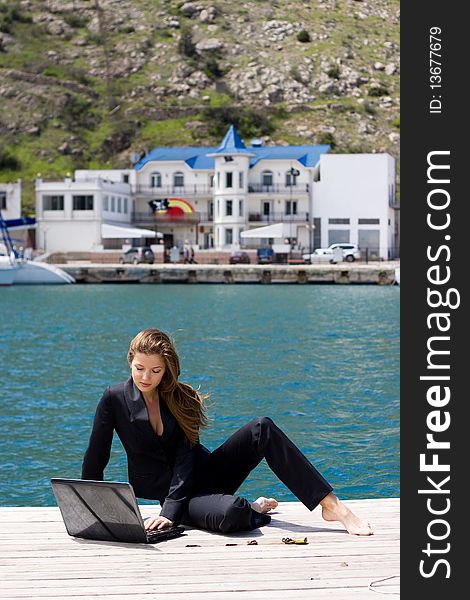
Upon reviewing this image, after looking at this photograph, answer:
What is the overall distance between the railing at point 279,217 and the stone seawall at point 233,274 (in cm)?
1358

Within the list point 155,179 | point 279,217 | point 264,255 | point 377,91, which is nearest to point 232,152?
point 279,217

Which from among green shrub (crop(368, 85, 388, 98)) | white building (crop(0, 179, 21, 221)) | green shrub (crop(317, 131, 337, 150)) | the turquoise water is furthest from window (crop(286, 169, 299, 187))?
green shrub (crop(368, 85, 388, 98))

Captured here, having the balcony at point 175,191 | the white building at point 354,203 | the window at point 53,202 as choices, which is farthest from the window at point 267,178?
the window at point 53,202

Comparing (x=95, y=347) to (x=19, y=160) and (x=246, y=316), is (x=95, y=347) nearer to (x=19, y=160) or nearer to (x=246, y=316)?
(x=246, y=316)

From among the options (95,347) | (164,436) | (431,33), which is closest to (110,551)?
(164,436)

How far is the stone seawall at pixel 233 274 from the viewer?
7106 centimetres

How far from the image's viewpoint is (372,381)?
23.5 metres

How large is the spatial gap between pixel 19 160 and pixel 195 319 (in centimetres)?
6996

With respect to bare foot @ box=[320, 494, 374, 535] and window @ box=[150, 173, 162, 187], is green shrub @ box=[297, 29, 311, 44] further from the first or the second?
bare foot @ box=[320, 494, 374, 535]

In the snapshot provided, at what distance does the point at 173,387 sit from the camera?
686cm

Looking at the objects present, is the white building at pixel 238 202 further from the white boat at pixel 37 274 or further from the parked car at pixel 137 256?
the white boat at pixel 37 274

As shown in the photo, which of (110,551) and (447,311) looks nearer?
(447,311)

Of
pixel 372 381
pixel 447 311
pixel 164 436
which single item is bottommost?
pixel 372 381

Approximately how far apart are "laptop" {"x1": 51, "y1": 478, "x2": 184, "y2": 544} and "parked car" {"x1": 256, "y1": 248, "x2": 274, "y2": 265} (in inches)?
2796
